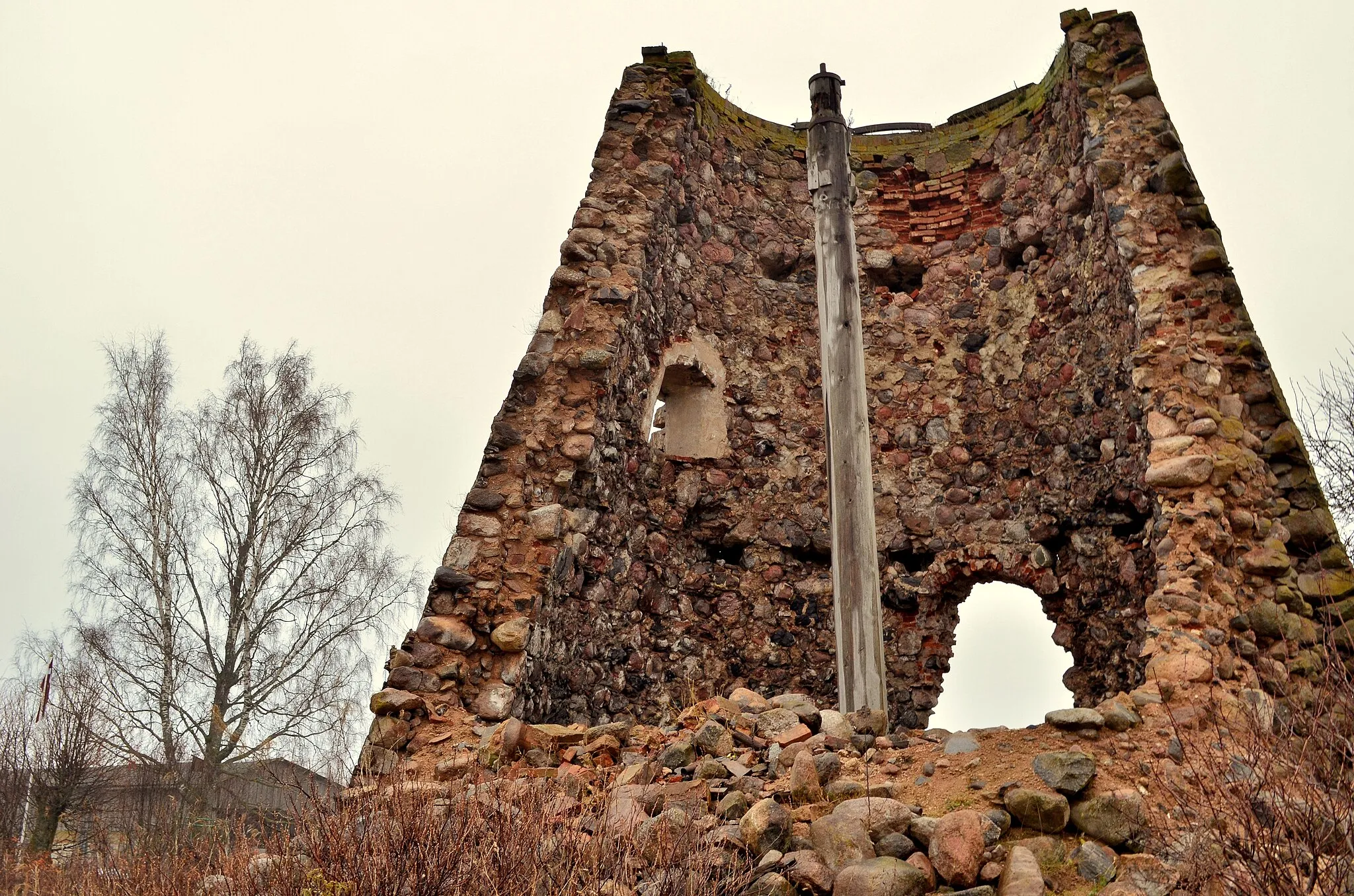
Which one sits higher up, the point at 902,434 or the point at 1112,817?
the point at 902,434

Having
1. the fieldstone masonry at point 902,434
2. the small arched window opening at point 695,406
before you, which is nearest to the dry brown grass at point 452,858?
the fieldstone masonry at point 902,434

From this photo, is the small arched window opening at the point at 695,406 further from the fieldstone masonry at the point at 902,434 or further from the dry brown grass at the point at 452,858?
the dry brown grass at the point at 452,858

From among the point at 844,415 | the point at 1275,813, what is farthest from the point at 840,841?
the point at 844,415

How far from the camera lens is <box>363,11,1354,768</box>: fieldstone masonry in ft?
16.8

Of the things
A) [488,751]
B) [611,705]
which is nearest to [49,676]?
[611,705]

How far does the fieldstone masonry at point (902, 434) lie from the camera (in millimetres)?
5121

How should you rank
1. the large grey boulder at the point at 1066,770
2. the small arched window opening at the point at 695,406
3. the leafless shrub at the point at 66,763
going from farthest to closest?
the leafless shrub at the point at 66,763 → the small arched window opening at the point at 695,406 → the large grey boulder at the point at 1066,770

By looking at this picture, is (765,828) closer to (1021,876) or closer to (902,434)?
(1021,876)

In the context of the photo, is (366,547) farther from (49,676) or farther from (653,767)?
(653,767)

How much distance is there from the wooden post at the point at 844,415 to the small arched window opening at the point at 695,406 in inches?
68.5

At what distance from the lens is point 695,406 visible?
759cm

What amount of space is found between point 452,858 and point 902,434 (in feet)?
18.5

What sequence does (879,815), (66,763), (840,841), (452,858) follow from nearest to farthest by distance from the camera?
(452,858)
(840,841)
(879,815)
(66,763)

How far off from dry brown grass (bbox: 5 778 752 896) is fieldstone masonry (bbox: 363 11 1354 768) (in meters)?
1.52
